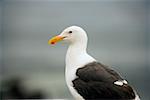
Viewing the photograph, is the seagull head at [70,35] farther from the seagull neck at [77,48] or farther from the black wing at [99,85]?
the black wing at [99,85]

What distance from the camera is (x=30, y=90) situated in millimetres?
3172

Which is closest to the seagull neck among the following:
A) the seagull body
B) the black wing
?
the seagull body

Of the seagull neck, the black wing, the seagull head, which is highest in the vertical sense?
the seagull head

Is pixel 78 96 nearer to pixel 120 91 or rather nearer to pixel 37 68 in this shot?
pixel 120 91

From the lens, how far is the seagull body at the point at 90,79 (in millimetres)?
2124

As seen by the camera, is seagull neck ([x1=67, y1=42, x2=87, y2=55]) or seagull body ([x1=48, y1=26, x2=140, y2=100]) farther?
seagull neck ([x1=67, y1=42, x2=87, y2=55])

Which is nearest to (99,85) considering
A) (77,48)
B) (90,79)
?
(90,79)

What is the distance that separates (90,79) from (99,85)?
0.17ft

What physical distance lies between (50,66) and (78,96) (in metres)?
0.99

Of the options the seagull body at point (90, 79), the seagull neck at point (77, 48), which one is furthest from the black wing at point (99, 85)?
the seagull neck at point (77, 48)

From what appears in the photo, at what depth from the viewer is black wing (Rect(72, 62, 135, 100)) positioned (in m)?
2.12

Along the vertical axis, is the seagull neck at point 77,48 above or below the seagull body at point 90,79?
above

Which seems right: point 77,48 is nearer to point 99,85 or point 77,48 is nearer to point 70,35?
point 70,35

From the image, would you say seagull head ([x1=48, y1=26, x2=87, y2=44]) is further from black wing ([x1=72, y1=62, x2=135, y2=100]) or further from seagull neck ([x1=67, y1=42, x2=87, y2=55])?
black wing ([x1=72, y1=62, x2=135, y2=100])
